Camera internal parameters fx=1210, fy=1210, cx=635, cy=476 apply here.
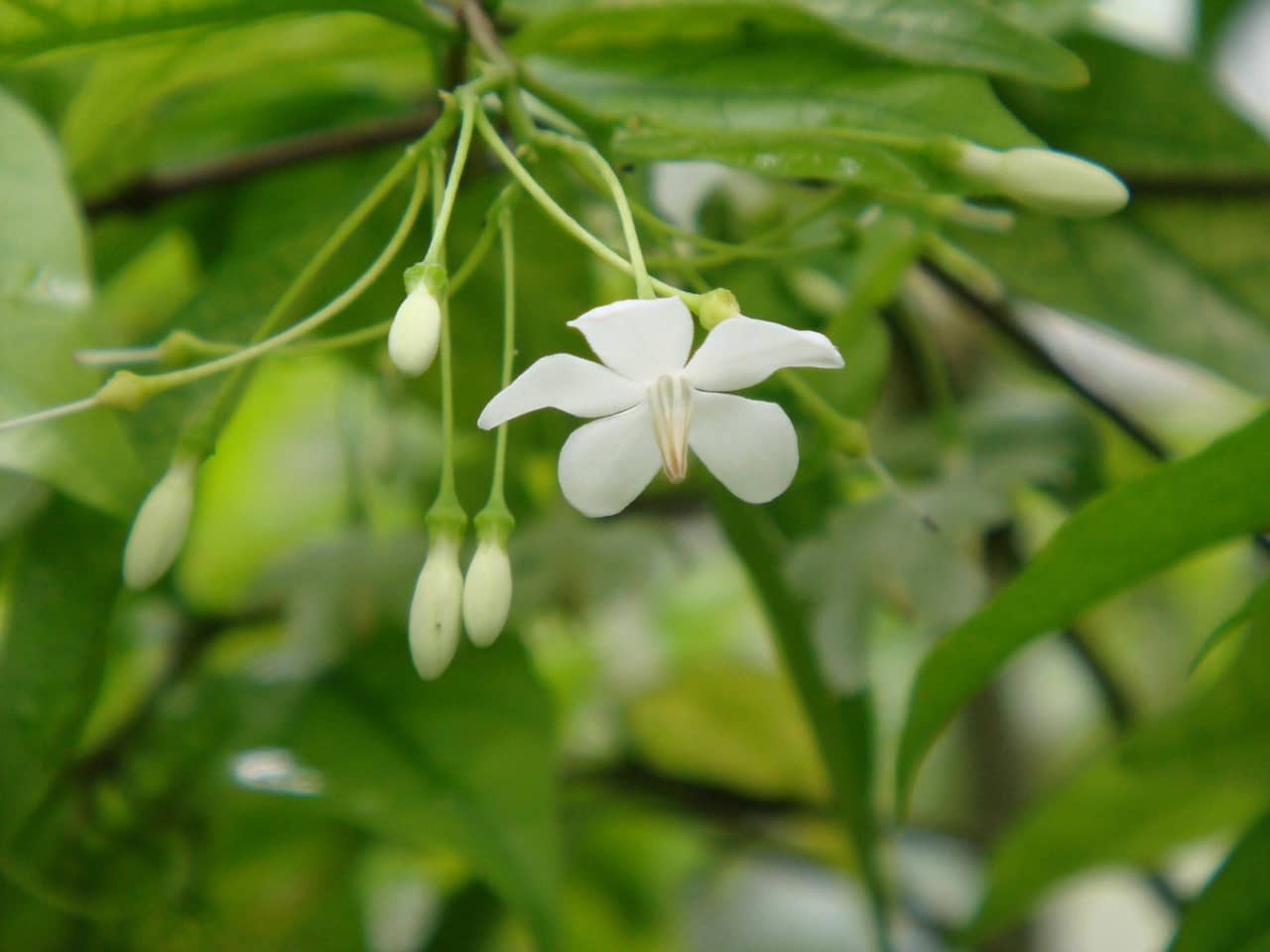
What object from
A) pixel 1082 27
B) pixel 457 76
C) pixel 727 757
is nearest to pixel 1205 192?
pixel 1082 27

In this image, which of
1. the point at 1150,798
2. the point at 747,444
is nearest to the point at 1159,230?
the point at 1150,798

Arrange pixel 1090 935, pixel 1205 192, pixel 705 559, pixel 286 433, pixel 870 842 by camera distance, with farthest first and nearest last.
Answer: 1. pixel 1090 935
2. pixel 705 559
3. pixel 286 433
4. pixel 1205 192
5. pixel 870 842

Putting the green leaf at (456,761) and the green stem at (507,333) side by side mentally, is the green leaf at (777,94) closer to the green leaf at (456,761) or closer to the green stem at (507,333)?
the green stem at (507,333)

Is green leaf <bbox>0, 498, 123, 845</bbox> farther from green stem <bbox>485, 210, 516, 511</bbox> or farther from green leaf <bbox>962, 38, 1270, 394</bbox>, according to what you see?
green leaf <bbox>962, 38, 1270, 394</bbox>

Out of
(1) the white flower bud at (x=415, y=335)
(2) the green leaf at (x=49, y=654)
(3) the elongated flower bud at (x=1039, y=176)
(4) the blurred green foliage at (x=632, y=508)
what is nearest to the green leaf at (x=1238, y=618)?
(4) the blurred green foliage at (x=632, y=508)

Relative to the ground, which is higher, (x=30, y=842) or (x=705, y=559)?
(x=30, y=842)

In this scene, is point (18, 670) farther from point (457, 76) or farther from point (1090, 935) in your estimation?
point (1090, 935)
